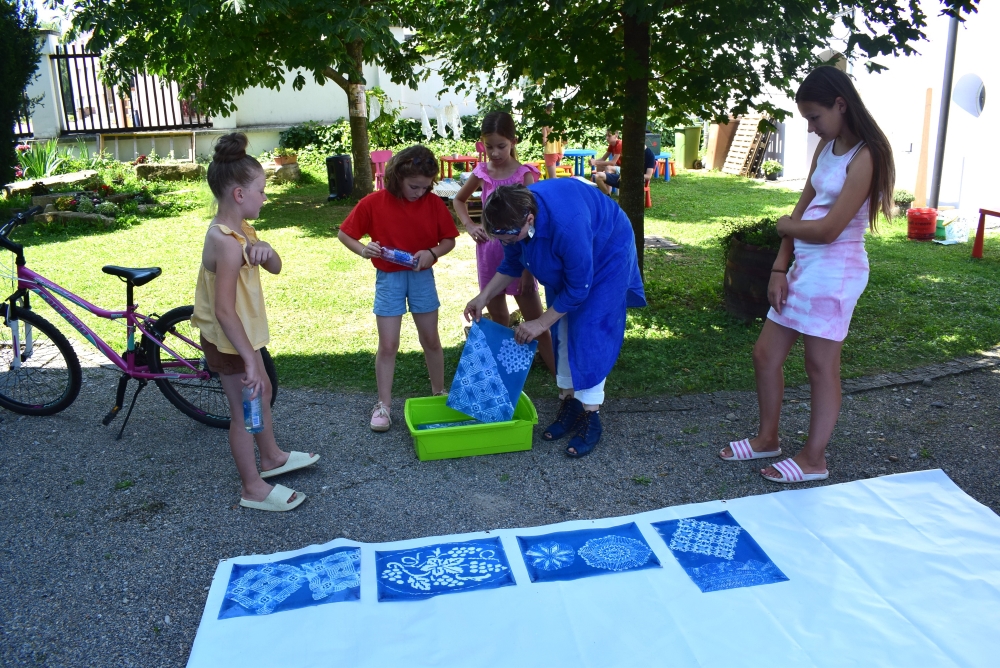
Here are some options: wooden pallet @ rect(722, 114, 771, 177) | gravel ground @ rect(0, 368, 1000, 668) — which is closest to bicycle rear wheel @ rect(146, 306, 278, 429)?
gravel ground @ rect(0, 368, 1000, 668)

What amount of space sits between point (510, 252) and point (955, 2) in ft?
10.0

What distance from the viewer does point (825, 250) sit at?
3312 millimetres

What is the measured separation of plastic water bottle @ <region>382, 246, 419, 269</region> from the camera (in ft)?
12.8

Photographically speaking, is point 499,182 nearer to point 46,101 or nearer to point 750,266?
point 750,266

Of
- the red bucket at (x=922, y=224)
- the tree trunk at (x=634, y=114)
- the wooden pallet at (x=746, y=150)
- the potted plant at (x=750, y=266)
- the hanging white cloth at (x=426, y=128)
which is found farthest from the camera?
the hanging white cloth at (x=426, y=128)

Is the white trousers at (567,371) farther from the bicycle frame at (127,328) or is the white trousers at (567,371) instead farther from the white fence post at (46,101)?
the white fence post at (46,101)

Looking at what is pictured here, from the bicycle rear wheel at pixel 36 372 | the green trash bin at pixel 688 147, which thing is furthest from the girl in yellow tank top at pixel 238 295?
the green trash bin at pixel 688 147

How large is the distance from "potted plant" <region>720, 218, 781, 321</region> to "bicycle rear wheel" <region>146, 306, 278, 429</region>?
346 cm

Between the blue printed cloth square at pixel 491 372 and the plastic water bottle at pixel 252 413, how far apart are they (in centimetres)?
105

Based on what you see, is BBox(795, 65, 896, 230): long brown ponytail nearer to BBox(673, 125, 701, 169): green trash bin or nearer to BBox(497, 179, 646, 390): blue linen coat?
BBox(497, 179, 646, 390): blue linen coat

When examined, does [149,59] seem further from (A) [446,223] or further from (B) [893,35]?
(B) [893,35]

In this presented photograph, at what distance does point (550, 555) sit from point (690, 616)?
0.59 m

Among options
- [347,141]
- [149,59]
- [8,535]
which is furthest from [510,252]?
[347,141]

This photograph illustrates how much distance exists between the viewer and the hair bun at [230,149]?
3.04 meters
